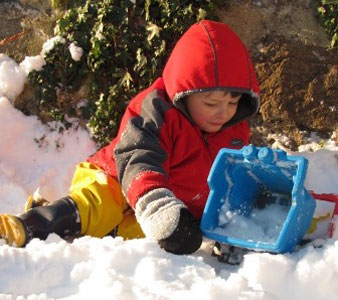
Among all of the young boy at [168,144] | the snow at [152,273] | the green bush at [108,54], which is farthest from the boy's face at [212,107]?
the green bush at [108,54]

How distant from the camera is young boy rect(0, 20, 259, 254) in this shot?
2484 millimetres

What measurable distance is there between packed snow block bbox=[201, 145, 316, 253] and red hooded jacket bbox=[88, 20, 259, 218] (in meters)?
0.22

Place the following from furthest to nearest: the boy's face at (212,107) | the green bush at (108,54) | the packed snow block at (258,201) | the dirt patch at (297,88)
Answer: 1. the green bush at (108,54)
2. the dirt patch at (297,88)
3. the boy's face at (212,107)
4. the packed snow block at (258,201)

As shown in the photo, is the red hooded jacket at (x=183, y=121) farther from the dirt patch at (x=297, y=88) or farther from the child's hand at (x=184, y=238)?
the dirt patch at (x=297, y=88)

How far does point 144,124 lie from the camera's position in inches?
102

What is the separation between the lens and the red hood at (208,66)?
2557mm

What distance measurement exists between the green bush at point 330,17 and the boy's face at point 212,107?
0.83m

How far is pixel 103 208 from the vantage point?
2.78 m

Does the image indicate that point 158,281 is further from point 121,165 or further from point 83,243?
point 121,165

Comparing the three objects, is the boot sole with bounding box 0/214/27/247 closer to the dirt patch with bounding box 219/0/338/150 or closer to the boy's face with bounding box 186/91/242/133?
the boy's face with bounding box 186/91/242/133

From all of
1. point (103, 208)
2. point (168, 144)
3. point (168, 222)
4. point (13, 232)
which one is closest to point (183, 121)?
point (168, 144)

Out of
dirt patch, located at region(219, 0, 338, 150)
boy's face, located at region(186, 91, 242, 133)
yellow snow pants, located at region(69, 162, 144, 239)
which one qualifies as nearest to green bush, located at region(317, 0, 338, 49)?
dirt patch, located at region(219, 0, 338, 150)

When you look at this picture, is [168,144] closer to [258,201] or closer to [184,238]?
[258,201]

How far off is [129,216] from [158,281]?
Answer: 3.43ft
